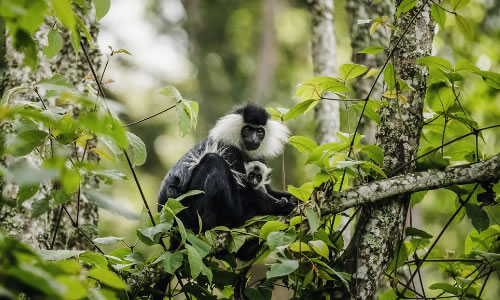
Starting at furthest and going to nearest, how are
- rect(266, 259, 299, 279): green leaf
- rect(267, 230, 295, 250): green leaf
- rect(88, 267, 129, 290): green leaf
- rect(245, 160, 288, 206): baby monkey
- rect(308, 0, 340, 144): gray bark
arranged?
rect(308, 0, 340, 144): gray bark, rect(245, 160, 288, 206): baby monkey, rect(267, 230, 295, 250): green leaf, rect(266, 259, 299, 279): green leaf, rect(88, 267, 129, 290): green leaf

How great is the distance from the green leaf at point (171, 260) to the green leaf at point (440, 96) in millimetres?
1631

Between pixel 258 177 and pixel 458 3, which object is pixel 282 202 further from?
pixel 458 3

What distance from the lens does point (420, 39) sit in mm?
2953

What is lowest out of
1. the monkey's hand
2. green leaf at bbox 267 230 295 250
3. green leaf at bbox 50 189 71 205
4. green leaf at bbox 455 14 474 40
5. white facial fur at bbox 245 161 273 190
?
green leaf at bbox 267 230 295 250

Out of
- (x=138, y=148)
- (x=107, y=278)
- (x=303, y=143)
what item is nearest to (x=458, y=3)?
(x=303, y=143)

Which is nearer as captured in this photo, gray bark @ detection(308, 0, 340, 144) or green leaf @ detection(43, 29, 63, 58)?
green leaf @ detection(43, 29, 63, 58)

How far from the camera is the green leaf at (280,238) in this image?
2.42m

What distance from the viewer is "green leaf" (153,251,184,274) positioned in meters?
2.43

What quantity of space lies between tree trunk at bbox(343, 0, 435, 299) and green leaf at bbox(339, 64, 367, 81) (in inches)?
11.7

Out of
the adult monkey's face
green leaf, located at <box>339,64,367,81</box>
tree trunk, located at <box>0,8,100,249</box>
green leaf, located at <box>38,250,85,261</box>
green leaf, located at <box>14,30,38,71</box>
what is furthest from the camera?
the adult monkey's face

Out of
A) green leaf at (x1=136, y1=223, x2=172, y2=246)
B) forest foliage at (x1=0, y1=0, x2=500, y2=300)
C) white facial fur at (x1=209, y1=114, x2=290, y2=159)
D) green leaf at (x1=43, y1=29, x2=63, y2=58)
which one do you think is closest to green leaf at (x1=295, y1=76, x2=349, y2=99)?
forest foliage at (x1=0, y1=0, x2=500, y2=300)

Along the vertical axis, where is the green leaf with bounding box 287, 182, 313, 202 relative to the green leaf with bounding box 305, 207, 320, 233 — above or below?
above

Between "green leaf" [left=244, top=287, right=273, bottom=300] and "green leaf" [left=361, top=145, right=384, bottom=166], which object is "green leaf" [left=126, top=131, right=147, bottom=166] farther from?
"green leaf" [left=361, top=145, right=384, bottom=166]

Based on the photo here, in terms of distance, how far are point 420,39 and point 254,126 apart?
2.21m
